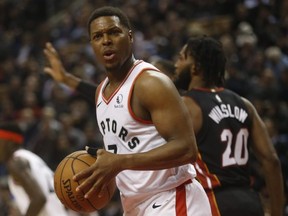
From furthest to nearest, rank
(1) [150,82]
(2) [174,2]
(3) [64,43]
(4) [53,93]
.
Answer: (3) [64,43], (2) [174,2], (4) [53,93], (1) [150,82]

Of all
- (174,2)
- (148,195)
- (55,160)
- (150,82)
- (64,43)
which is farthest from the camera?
(64,43)

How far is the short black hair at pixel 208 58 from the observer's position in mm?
4641

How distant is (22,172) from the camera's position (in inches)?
213

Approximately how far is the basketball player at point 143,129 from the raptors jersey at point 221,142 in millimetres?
629

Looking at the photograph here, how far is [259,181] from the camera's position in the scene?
7.22m

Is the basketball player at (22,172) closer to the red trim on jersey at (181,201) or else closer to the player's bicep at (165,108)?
the red trim on jersey at (181,201)

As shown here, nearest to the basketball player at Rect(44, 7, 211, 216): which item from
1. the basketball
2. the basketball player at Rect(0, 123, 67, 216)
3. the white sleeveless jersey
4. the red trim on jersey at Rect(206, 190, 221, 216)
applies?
the basketball

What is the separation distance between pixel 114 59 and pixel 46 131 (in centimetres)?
708

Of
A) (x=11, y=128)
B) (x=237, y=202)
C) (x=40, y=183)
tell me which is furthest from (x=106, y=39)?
(x=11, y=128)

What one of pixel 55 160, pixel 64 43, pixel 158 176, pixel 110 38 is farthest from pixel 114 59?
pixel 64 43

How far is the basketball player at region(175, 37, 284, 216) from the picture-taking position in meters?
4.34

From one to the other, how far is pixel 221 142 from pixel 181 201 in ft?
2.88

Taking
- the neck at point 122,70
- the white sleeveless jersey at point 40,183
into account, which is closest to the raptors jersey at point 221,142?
the neck at point 122,70

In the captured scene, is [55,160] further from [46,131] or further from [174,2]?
[174,2]
